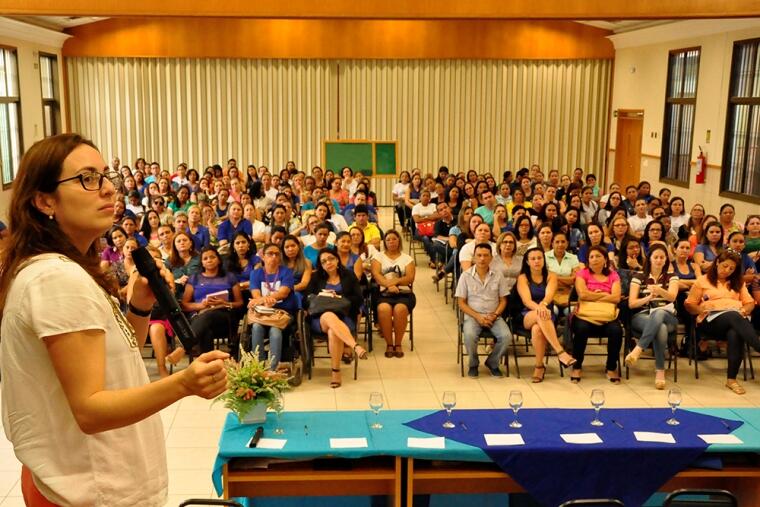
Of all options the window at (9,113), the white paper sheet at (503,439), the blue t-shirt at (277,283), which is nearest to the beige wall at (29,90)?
the window at (9,113)

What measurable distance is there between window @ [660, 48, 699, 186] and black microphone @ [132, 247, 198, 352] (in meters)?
13.6

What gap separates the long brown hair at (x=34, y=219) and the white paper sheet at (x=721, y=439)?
362 cm

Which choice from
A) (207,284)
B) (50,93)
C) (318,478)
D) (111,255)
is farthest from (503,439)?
(50,93)

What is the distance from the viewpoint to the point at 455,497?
4.24 m

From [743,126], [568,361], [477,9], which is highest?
[477,9]

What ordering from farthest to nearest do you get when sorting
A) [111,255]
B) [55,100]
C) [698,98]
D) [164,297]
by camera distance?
[55,100]
[698,98]
[111,255]
[164,297]

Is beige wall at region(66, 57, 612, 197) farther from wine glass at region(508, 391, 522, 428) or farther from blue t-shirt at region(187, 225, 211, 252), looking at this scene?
wine glass at region(508, 391, 522, 428)

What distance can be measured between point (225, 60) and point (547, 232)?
11.5 m

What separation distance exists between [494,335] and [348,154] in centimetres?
1128

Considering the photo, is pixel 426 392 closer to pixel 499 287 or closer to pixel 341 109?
pixel 499 287

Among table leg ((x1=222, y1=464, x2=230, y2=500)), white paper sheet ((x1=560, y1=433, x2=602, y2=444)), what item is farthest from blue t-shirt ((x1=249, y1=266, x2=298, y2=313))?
white paper sheet ((x1=560, y1=433, x2=602, y2=444))

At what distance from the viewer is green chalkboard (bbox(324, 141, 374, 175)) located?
58.6 ft

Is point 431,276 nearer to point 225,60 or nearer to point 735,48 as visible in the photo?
point 735,48

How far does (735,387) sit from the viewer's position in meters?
6.83
